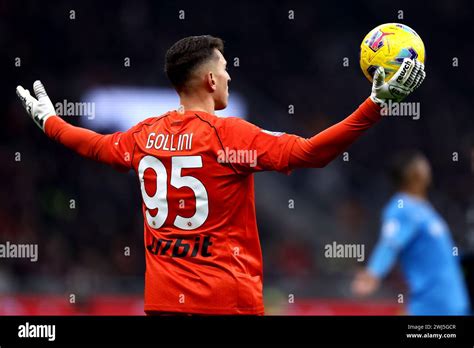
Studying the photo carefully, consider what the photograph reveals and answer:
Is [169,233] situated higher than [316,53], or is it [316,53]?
[316,53]

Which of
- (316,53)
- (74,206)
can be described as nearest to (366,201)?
(316,53)

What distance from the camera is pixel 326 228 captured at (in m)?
16.3

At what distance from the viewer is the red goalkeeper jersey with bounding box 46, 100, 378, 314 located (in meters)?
4.33

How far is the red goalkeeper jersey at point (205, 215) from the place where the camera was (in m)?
4.33

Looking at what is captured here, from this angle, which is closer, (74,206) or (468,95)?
(74,206)
